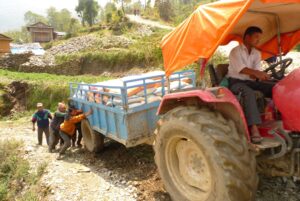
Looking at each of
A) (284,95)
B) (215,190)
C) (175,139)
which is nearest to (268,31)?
(284,95)

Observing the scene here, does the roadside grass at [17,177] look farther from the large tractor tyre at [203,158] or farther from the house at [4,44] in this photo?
the house at [4,44]

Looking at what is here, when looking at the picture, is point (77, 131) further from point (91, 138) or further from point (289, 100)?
point (289, 100)

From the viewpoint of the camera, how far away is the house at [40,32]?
5634 cm

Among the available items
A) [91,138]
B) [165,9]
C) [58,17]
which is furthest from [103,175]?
[58,17]

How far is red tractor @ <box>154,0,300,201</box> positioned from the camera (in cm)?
335

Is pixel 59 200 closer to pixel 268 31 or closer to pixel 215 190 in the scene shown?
pixel 215 190

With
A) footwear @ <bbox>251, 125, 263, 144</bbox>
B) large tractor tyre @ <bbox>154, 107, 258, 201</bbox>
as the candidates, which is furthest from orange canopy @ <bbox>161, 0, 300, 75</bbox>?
footwear @ <bbox>251, 125, 263, 144</bbox>

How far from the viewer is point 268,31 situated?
16.9 feet

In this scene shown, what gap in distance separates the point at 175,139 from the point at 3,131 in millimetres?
9863

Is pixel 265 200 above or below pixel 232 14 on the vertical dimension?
below

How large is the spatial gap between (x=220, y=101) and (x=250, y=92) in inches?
16.4

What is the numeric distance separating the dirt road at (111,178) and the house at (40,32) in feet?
172

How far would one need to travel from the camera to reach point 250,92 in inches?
147

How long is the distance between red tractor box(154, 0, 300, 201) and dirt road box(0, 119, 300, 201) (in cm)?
90
